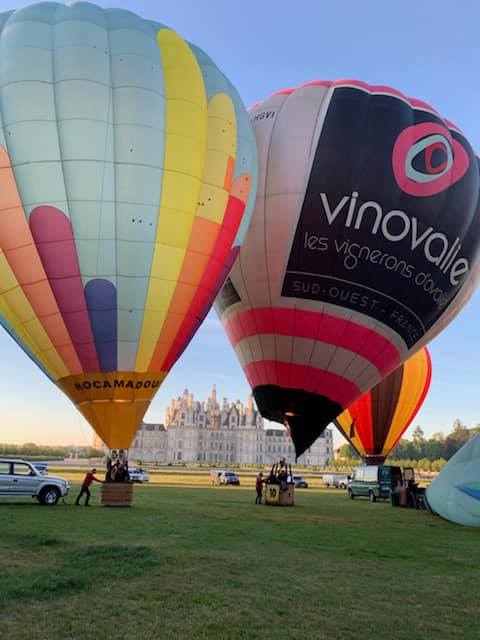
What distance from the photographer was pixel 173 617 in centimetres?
536

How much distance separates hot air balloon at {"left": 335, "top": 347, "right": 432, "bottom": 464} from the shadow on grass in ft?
65.4

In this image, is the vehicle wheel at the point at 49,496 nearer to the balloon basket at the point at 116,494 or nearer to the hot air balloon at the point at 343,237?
the balloon basket at the point at 116,494

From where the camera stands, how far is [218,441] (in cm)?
11944

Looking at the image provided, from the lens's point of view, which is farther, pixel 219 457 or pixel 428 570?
pixel 219 457

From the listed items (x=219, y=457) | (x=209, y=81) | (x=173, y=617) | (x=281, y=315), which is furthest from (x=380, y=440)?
(x=219, y=457)

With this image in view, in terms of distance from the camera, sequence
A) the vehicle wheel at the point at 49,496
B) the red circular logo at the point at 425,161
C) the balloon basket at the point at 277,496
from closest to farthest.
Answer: the red circular logo at the point at 425,161 → the vehicle wheel at the point at 49,496 → the balloon basket at the point at 277,496

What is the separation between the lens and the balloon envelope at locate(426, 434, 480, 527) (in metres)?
13.6

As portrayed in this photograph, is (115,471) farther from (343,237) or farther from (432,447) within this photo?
(432,447)

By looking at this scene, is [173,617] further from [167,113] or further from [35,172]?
[167,113]

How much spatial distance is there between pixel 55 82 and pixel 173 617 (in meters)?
9.51

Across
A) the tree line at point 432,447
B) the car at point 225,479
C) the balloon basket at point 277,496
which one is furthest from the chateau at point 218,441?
the balloon basket at point 277,496

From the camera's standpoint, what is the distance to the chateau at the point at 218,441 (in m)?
117

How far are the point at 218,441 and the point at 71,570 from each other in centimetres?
11443

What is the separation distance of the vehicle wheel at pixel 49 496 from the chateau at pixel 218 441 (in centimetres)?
10246
